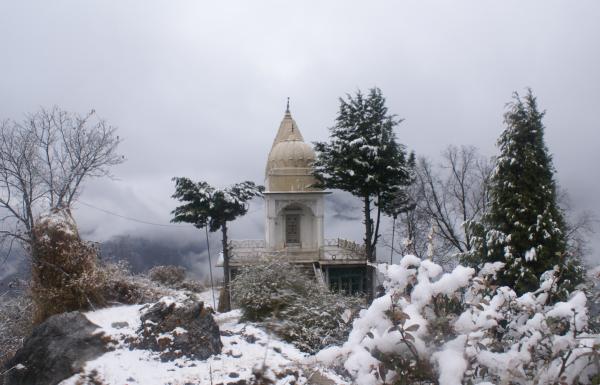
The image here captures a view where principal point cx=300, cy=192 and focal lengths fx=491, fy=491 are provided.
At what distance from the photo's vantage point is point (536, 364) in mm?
Result: 2930

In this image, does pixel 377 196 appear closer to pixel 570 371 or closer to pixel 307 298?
pixel 307 298

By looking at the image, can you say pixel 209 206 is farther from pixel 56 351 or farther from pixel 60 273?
pixel 56 351

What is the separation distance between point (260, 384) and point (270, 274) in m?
4.85

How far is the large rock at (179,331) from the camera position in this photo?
9211 millimetres

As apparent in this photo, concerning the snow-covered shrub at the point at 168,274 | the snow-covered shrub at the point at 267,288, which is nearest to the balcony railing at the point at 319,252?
the snow-covered shrub at the point at 168,274

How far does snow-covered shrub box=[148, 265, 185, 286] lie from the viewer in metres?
24.9

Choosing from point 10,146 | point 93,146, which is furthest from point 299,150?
point 10,146

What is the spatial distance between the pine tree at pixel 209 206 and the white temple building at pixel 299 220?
4.32 meters

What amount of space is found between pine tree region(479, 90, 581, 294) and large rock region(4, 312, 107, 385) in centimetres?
1009

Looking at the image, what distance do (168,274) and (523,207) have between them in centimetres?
1814

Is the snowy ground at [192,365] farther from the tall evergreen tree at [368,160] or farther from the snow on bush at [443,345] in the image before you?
the tall evergreen tree at [368,160]

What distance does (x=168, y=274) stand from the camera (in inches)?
1009

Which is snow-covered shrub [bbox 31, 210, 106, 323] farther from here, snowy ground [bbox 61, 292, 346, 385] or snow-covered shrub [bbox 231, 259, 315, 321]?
snow-covered shrub [bbox 231, 259, 315, 321]

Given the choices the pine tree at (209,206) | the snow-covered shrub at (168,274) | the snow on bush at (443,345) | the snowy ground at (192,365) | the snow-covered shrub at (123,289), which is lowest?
the snowy ground at (192,365)
